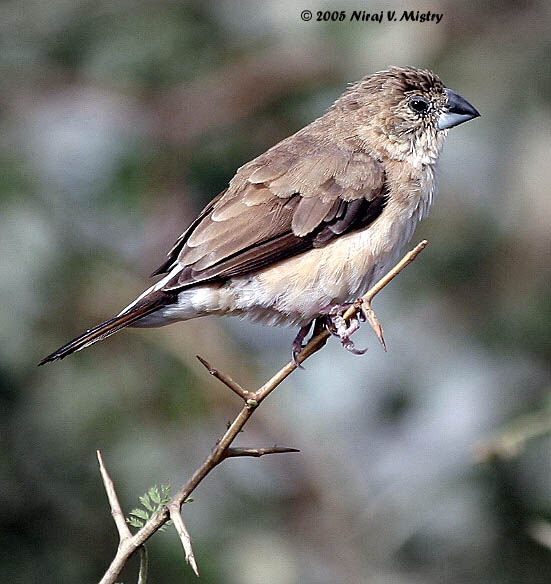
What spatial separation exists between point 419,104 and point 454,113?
15 cm

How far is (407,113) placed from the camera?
4488mm

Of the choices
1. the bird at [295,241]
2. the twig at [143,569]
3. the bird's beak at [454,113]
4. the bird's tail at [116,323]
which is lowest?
the twig at [143,569]

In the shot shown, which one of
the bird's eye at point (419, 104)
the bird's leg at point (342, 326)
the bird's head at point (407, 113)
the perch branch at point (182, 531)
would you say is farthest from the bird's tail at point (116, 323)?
the bird's eye at point (419, 104)

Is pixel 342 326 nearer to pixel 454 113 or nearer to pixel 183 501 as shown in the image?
pixel 454 113

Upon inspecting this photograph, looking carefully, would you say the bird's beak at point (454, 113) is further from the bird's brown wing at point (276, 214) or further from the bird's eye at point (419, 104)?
the bird's brown wing at point (276, 214)

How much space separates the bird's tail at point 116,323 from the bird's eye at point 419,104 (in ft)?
5.05

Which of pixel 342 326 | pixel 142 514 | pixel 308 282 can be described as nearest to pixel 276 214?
pixel 308 282

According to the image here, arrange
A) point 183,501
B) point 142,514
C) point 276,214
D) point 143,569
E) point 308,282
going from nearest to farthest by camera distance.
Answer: point 143,569 → point 183,501 → point 142,514 → point 308,282 → point 276,214

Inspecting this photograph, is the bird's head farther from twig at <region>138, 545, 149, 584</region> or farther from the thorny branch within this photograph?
twig at <region>138, 545, 149, 584</region>

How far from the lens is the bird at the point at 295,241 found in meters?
3.72

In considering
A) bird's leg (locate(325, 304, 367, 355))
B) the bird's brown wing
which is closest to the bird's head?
the bird's brown wing

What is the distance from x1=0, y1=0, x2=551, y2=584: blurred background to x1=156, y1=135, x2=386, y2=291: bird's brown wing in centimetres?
142

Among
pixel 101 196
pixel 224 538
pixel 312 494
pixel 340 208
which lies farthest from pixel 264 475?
pixel 340 208

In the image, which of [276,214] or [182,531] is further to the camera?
[276,214]
